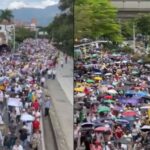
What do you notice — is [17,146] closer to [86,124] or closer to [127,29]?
[86,124]

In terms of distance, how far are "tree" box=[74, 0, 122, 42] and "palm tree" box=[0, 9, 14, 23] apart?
994 centimetres

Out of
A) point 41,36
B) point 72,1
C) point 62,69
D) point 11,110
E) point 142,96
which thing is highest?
point 72,1

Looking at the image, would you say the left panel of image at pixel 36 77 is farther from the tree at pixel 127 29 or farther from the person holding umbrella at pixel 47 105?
the tree at pixel 127 29

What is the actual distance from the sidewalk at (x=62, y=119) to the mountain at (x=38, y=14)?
765 mm

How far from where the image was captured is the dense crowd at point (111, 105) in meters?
7.10

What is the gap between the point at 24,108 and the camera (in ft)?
18.6

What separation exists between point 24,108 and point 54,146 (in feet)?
1.83

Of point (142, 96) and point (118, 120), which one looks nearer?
point (118, 120)

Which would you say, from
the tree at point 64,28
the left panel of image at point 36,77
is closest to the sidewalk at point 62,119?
the left panel of image at point 36,77

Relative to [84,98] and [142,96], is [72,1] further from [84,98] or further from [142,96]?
[142,96]

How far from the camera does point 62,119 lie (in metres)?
5.79

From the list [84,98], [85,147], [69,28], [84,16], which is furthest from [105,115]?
[84,16]

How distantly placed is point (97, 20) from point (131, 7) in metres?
4.90

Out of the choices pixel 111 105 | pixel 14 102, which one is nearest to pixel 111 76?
pixel 111 105
